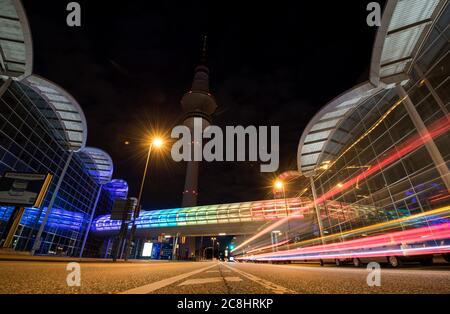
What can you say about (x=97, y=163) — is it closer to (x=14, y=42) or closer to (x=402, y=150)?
(x=14, y=42)

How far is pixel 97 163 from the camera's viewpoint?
4091 cm

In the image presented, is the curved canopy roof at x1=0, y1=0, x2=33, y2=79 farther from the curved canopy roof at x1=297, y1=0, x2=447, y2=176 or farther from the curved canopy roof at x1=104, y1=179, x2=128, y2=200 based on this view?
the curved canopy roof at x1=104, y1=179, x2=128, y2=200

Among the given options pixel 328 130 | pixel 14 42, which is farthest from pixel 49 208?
pixel 328 130

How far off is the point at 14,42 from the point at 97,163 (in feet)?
83.8

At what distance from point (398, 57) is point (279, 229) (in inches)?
1177

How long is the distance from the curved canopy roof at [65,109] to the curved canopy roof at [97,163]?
14.1 feet

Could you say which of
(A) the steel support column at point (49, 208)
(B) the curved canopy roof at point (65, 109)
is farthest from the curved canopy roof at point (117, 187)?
(B) the curved canopy roof at point (65, 109)

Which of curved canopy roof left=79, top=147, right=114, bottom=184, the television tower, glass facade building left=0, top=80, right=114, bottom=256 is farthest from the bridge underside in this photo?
the television tower

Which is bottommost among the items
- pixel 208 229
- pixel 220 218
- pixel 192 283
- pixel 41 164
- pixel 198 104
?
pixel 192 283

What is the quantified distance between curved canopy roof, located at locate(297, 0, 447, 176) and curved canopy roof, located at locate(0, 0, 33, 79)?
1018 inches

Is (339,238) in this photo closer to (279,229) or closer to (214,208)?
(279,229)

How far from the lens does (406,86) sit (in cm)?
1622
